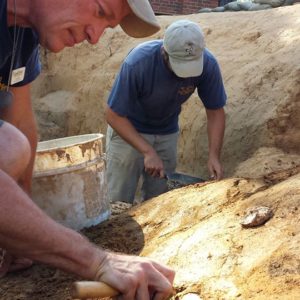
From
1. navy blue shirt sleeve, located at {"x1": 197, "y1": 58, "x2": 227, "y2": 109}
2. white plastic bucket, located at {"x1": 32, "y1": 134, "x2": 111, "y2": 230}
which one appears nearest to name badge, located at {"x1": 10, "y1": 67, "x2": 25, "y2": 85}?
white plastic bucket, located at {"x1": 32, "y1": 134, "x2": 111, "y2": 230}

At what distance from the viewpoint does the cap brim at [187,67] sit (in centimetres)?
434

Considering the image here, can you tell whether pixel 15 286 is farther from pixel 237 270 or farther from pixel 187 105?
pixel 187 105

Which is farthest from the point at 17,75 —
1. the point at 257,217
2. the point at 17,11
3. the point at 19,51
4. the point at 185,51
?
the point at 185,51

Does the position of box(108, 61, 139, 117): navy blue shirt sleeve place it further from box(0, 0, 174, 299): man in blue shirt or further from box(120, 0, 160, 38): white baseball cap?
box(120, 0, 160, 38): white baseball cap

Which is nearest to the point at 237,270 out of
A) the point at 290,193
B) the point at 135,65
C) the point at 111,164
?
the point at 290,193

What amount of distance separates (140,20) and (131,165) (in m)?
2.55

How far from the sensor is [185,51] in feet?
14.1

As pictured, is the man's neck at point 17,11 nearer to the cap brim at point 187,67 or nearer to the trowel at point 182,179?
the cap brim at point 187,67

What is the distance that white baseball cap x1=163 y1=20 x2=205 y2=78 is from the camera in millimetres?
4305

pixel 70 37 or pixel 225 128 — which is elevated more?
pixel 70 37

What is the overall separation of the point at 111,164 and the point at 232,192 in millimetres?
2029

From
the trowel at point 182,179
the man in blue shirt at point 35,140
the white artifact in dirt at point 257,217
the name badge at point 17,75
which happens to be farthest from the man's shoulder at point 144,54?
the white artifact in dirt at point 257,217

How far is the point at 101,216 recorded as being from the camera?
3.97 metres

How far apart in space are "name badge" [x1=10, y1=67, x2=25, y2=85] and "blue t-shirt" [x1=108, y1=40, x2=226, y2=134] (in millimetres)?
1720
